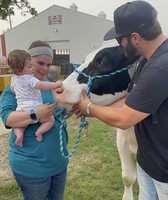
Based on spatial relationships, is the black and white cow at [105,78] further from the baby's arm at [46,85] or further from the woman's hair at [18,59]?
the woman's hair at [18,59]

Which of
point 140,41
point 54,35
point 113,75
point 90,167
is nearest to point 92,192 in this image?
point 90,167

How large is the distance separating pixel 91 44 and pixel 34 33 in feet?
17.6

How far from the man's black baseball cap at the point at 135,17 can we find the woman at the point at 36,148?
0.73 meters

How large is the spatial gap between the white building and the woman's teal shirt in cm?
2066

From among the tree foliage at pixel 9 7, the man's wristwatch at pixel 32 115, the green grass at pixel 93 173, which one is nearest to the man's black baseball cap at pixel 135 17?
the man's wristwatch at pixel 32 115

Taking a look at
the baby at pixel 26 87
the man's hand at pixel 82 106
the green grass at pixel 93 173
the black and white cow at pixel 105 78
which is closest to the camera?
the man's hand at pixel 82 106

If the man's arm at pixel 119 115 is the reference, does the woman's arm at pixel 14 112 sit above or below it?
below

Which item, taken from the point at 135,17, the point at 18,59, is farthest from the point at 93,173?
the point at 135,17

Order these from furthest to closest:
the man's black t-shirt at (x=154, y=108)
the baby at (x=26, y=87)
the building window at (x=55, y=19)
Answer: the building window at (x=55, y=19) → the baby at (x=26, y=87) → the man's black t-shirt at (x=154, y=108)

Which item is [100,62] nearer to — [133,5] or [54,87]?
[54,87]

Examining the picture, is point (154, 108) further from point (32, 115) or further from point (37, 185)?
point (37, 185)

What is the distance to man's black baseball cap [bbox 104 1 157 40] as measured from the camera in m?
1.62

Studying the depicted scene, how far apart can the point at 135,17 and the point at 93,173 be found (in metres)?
2.96

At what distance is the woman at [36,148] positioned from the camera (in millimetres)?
2027
